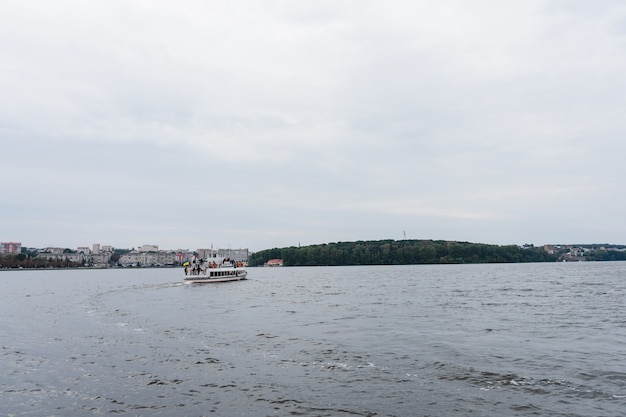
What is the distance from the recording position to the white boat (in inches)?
4692

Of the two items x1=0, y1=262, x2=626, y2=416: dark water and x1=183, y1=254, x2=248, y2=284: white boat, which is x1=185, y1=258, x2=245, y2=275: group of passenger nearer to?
x1=183, y1=254, x2=248, y2=284: white boat

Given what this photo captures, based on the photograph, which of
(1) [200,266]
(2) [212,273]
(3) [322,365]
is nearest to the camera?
(3) [322,365]

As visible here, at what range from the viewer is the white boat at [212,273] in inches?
4692

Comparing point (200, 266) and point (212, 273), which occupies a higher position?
point (200, 266)

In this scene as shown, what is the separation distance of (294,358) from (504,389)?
11457mm

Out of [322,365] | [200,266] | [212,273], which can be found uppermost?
[200,266]

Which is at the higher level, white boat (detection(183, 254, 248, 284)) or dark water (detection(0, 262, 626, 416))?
white boat (detection(183, 254, 248, 284))

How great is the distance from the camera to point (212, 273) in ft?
406

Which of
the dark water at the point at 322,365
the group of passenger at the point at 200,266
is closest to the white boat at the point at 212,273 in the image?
the group of passenger at the point at 200,266

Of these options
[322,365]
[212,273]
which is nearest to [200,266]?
[212,273]

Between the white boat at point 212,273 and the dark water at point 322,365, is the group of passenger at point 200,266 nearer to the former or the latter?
the white boat at point 212,273

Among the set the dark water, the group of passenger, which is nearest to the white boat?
the group of passenger

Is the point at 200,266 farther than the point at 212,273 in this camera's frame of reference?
Yes

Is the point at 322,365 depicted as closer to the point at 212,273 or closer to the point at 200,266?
the point at 212,273
